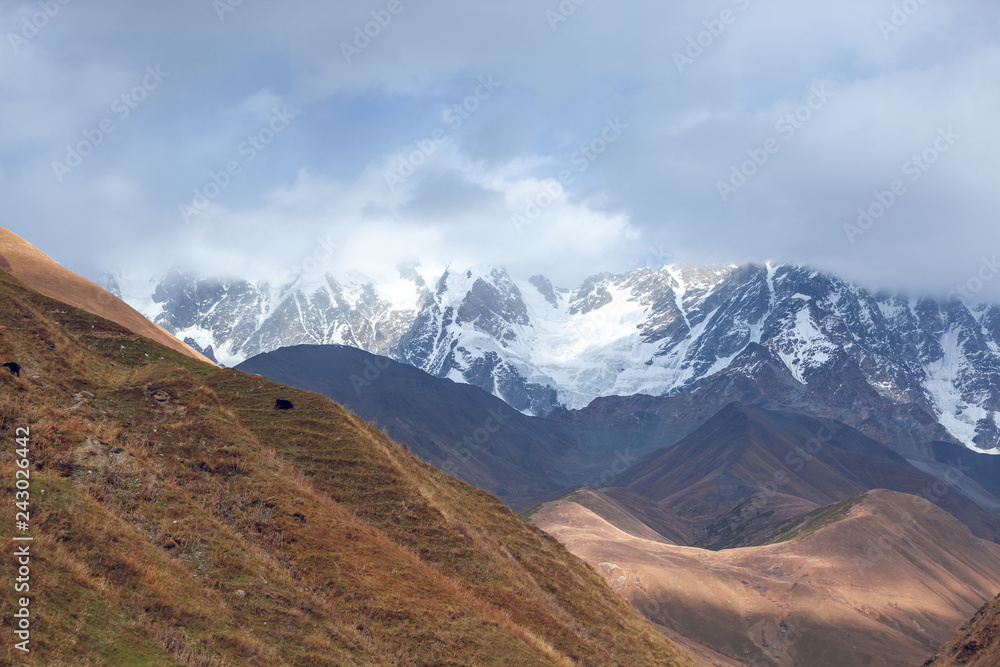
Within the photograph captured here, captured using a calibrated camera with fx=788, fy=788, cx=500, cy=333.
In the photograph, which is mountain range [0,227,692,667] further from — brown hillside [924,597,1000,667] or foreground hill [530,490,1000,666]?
foreground hill [530,490,1000,666]

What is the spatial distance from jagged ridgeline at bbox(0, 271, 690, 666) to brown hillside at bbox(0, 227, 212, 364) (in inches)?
1097

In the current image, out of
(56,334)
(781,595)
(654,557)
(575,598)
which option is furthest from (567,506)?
(56,334)

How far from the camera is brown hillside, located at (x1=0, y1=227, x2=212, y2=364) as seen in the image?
2687 inches

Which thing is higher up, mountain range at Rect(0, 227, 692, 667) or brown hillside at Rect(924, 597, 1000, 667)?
brown hillside at Rect(924, 597, 1000, 667)

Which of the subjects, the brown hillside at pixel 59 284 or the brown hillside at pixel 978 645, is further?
the brown hillside at pixel 59 284

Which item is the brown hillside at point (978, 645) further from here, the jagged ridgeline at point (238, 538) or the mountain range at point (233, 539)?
the jagged ridgeline at point (238, 538)

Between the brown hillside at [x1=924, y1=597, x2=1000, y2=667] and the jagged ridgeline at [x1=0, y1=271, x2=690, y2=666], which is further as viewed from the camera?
the brown hillside at [x1=924, y1=597, x2=1000, y2=667]

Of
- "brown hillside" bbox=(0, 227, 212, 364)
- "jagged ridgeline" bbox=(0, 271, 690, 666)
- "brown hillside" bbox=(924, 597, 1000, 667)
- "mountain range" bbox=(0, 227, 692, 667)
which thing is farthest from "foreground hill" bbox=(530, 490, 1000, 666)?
"brown hillside" bbox=(0, 227, 212, 364)

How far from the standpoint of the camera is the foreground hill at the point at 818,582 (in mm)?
113500

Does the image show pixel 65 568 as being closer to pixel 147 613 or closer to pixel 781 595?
pixel 147 613

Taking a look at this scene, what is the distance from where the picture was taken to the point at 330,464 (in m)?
36.9

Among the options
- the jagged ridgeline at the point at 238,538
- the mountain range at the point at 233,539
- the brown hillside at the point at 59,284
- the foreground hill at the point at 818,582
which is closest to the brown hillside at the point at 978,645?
the mountain range at the point at 233,539

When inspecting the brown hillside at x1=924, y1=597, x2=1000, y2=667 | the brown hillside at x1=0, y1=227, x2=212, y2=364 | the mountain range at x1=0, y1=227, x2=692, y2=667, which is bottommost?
the mountain range at x1=0, y1=227, x2=692, y2=667

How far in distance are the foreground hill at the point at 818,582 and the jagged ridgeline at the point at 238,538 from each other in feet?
261
